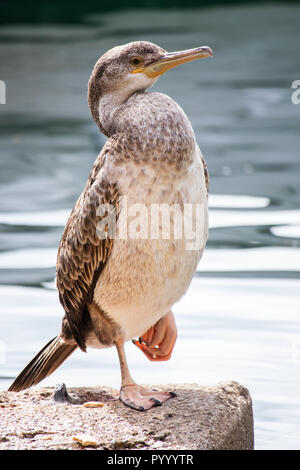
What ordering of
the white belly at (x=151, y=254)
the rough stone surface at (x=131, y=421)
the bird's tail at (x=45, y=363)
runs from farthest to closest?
1. the bird's tail at (x=45, y=363)
2. the white belly at (x=151, y=254)
3. the rough stone surface at (x=131, y=421)

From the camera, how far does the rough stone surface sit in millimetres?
3676

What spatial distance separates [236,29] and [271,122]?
4.13 m

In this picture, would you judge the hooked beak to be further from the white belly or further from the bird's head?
the white belly

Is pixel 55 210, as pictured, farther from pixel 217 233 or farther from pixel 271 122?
pixel 271 122

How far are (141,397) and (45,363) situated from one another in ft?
1.70

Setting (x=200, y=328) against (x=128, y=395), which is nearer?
(x=128, y=395)

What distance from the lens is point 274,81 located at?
12.7m

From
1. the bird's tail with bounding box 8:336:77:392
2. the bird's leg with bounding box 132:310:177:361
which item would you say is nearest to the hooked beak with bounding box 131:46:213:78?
the bird's leg with bounding box 132:310:177:361

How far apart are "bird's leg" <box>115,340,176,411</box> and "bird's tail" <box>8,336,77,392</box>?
0.29 metres

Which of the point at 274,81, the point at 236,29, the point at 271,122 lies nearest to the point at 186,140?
the point at 271,122

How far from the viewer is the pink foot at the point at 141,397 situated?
3.99 metres

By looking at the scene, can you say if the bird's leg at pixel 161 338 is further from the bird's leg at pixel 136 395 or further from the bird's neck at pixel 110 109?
the bird's neck at pixel 110 109

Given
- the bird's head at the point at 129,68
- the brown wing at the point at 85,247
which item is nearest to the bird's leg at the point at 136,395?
the brown wing at the point at 85,247

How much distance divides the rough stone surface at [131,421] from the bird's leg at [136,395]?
26mm
